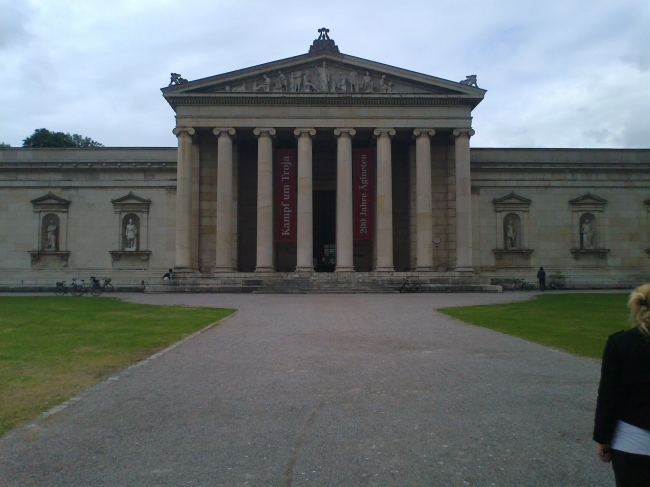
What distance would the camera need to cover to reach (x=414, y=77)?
42531 mm

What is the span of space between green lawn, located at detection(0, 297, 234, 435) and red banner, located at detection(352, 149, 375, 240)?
69.3 ft

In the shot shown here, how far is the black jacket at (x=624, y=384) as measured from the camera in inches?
151

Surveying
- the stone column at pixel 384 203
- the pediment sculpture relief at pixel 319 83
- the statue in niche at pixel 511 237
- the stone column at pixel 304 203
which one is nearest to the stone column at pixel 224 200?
the pediment sculpture relief at pixel 319 83

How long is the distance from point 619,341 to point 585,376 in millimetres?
7393

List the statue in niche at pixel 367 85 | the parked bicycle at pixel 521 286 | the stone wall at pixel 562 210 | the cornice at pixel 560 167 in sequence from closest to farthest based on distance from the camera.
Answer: the statue in niche at pixel 367 85
the parked bicycle at pixel 521 286
the stone wall at pixel 562 210
the cornice at pixel 560 167

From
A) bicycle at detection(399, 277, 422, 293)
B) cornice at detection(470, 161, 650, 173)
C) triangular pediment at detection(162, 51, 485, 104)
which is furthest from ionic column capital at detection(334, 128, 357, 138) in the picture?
cornice at detection(470, 161, 650, 173)

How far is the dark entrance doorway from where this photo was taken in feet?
165

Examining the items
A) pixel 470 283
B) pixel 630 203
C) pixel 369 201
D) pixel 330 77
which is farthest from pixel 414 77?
pixel 630 203

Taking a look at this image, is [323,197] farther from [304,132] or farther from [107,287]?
[107,287]

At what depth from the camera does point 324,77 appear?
42812 mm

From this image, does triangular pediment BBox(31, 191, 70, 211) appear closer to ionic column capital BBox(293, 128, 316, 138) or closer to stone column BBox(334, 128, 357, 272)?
ionic column capital BBox(293, 128, 316, 138)

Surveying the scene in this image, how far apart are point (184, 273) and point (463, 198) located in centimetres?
2191

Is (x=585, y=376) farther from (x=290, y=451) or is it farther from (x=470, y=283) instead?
(x=470, y=283)

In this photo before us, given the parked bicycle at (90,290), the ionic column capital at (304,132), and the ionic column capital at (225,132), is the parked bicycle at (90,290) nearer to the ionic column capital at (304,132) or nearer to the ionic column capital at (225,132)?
the ionic column capital at (225,132)
